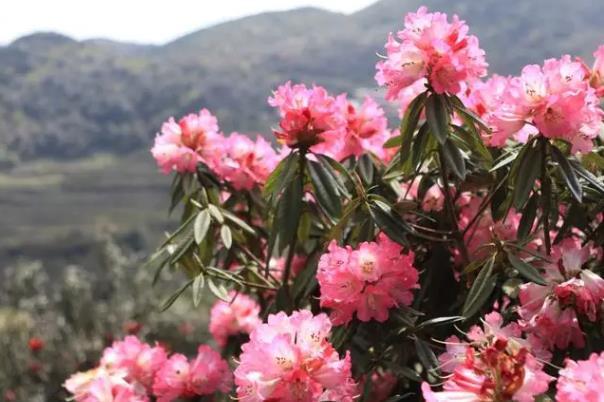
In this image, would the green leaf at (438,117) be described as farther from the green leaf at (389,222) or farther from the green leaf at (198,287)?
the green leaf at (198,287)

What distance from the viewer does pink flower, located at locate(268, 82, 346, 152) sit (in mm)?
1278

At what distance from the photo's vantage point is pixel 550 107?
3.65 ft

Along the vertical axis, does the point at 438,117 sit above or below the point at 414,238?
above

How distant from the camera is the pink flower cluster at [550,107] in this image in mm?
1107

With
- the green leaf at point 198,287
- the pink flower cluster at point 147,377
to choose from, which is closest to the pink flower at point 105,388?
the pink flower cluster at point 147,377

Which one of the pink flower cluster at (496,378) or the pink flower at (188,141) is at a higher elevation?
the pink flower at (188,141)

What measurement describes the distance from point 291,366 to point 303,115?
458 mm

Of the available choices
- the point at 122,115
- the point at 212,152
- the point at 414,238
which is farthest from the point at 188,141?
the point at 122,115

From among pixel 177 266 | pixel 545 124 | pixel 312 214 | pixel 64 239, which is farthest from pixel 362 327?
pixel 64 239

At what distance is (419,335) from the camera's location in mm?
1236

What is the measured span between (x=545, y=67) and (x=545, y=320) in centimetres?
34

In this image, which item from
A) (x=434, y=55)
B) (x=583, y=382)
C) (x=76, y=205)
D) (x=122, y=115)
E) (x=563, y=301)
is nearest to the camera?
(x=583, y=382)

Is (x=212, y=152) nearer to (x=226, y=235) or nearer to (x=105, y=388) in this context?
(x=226, y=235)

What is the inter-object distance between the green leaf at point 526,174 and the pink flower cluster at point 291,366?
32cm
